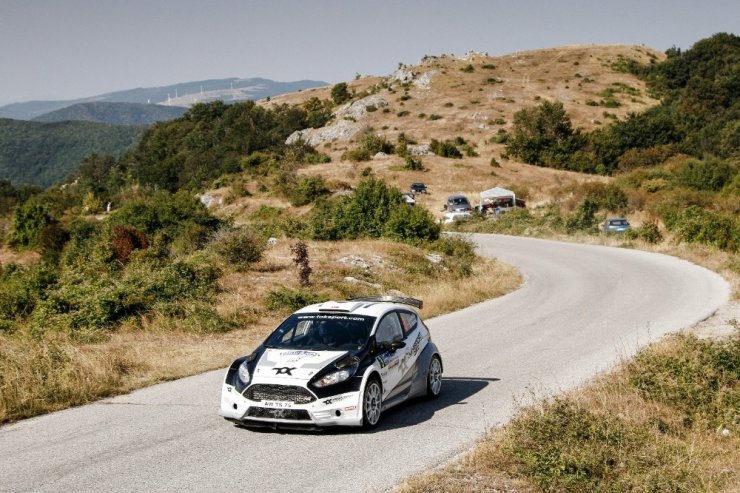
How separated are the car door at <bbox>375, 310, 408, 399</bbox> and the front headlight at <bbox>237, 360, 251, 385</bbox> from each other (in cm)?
177

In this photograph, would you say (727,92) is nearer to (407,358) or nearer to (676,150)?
(676,150)

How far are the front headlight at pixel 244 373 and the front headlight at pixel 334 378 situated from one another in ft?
3.21

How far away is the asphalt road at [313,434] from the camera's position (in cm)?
813

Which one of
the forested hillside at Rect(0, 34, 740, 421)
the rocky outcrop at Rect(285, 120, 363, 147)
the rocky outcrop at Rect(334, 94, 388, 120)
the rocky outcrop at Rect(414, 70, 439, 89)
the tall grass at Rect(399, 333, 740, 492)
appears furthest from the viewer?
the rocky outcrop at Rect(414, 70, 439, 89)

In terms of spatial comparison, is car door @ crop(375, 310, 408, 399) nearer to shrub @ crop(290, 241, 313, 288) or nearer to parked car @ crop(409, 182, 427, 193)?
shrub @ crop(290, 241, 313, 288)

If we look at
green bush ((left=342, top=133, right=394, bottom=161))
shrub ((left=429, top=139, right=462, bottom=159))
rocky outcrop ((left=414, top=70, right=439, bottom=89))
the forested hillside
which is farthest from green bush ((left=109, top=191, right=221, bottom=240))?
rocky outcrop ((left=414, top=70, right=439, bottom=89))

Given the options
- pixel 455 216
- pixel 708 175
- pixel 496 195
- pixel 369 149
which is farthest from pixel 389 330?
pixel 369 149

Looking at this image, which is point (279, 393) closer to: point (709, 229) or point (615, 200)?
point (709, 229)

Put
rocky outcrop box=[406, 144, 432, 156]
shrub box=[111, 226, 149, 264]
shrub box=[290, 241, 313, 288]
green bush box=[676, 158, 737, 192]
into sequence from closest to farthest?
shrub box=[290, 241, 313, 288]
shrub box=[111, 226, 149, 264]
green bush box=[676, 158, 737, 192]
rocky outcrop box=[406, 144, 432, 156]

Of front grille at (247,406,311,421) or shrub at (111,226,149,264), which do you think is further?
shrub at (111,226,149,264)

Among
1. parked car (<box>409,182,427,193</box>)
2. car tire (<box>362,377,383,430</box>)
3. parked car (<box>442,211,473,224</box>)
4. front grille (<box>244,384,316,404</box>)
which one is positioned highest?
front grille (<box>244,384,316,404</box>)

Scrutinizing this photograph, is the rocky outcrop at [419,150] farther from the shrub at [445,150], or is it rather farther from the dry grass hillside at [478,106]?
the dry grass hillside at [478,106]

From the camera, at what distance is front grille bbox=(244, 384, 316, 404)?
950 cm

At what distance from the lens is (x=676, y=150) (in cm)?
8294
